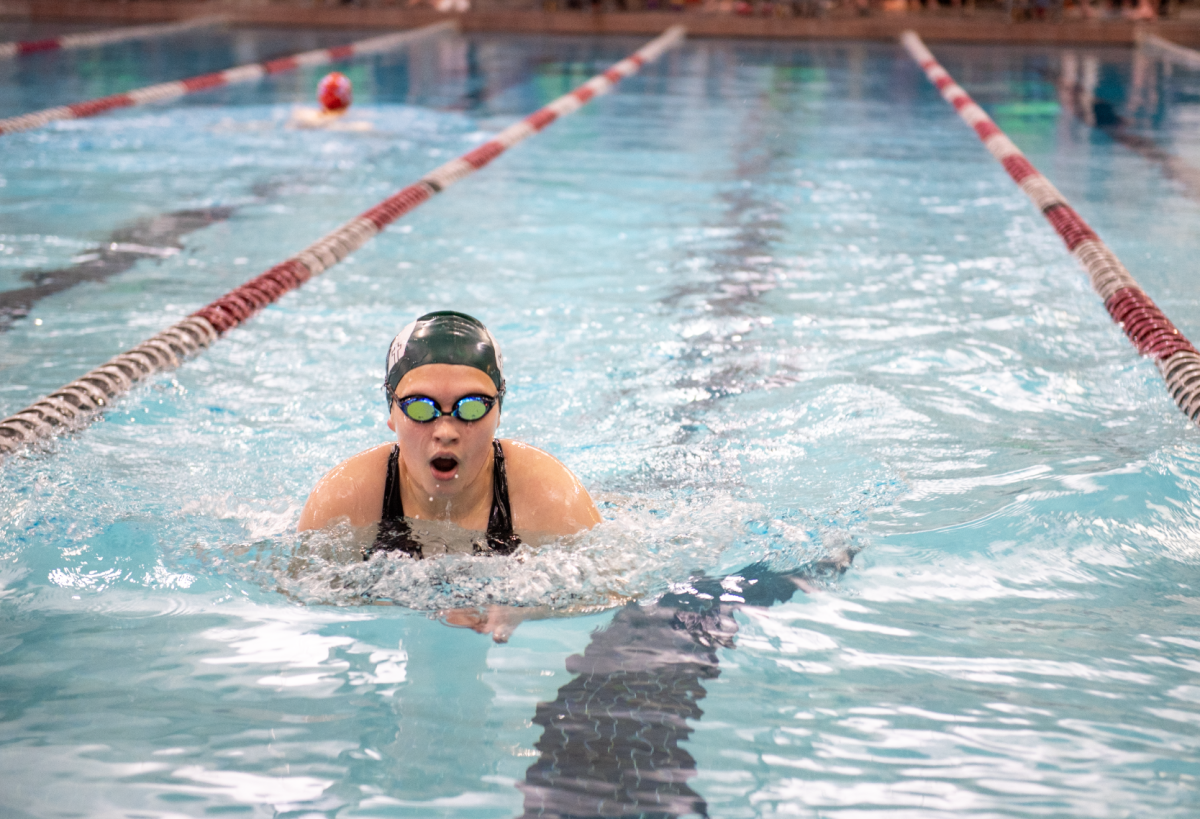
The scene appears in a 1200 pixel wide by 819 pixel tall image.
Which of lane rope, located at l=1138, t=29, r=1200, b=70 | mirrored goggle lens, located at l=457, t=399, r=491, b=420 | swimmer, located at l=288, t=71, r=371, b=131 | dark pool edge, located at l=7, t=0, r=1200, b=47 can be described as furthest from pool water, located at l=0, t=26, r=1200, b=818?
dark pool edge, located at l=7, t=0, r=1200, b=47

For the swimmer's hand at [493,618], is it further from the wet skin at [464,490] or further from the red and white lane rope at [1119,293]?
the red and white lane rope at [1119,293]

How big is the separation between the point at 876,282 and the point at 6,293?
13.4 ft

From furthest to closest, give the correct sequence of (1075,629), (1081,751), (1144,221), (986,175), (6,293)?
(986,175) → (1144,221) → (6,293) → (1075,629) → (1081,751)

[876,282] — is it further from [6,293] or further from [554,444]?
[6,293]

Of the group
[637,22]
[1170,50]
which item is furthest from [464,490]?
[637,22]

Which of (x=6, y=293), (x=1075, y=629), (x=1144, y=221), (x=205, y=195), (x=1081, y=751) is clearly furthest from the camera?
(x=205, y=195)

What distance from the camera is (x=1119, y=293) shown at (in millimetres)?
5016

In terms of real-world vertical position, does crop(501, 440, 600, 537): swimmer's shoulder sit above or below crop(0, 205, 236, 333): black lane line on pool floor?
below

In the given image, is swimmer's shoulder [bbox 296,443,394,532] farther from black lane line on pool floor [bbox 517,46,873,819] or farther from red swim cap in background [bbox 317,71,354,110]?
red swim cap in background [bbox 317,71,354,110]

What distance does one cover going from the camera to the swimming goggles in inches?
97.7

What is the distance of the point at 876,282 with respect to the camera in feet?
A: 19.0

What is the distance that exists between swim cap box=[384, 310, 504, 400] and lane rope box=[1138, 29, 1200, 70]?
15403 millimetres

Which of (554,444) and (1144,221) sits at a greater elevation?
(1144,221)

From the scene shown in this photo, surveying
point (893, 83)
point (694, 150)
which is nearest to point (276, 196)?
point (694, 150)
